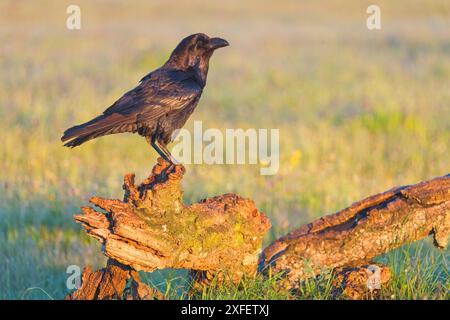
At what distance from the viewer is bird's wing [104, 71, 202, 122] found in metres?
5.96

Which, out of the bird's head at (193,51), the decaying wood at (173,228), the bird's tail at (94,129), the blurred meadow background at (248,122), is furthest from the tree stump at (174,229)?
the bird's head at (193,51)

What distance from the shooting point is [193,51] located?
6.32 m

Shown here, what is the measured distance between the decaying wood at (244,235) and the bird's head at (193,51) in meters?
0.86

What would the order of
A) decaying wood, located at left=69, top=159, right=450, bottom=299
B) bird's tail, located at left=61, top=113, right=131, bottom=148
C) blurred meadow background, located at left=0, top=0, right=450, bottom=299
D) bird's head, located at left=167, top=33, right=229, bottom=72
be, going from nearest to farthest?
1. decaying wood, located at left=69, top=159, right=450, bottom=299
2. bird's tail, located at left=61, top=113, right=131, bottom=148
3. bird's head, located at left=167, top=33, right=229, bottom=72
4. blurred meadow background, located at left=0, top=0, right=450, bottom=299

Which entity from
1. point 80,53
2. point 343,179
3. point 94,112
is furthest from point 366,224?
point 80,53

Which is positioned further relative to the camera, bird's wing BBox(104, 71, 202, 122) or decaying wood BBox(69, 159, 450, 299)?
bird's wing BBox(104, 71, 202, 122)

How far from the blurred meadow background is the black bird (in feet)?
3.30

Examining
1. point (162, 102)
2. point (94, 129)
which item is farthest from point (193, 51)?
point (94, 129)

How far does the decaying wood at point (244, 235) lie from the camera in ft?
17.8

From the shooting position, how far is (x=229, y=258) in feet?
18.6

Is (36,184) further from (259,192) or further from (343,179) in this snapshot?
(343,179)

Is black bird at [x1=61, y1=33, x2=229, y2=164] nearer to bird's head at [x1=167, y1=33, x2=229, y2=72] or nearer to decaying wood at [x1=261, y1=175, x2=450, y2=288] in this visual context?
bird's head at [x1=167, y1=33, x2=229, y2=72]

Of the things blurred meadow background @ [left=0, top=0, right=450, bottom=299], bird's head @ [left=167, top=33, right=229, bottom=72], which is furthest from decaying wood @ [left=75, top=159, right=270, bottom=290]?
bird's head @ [left=167, top=33, right=229, bottom=72]

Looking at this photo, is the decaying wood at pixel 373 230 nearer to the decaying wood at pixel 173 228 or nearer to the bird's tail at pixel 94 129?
the decaying wood at pixel 173 228
